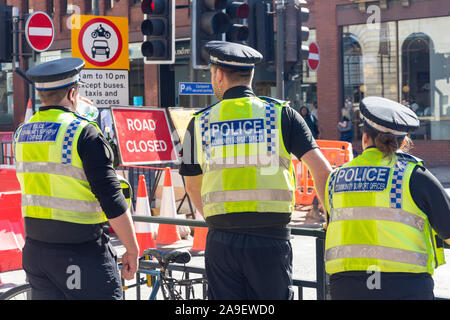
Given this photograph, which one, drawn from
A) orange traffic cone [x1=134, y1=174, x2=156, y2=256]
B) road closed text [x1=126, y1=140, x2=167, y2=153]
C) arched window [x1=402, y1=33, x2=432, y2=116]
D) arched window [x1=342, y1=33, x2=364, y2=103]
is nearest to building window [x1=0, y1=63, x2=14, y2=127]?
arched window [x1=342, y1=33, x2=364, y2=103]

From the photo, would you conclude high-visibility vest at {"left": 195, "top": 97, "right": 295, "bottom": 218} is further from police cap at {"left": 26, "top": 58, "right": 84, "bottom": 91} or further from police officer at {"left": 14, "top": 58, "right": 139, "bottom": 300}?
police cap at {"left": 26, "top": 58, "right": 84, "bottom": 91}

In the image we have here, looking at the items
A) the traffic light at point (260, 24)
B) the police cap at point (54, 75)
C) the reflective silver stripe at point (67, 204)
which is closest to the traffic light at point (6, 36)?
the traffic light at point (260, 24)

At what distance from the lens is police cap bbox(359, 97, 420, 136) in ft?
11.1

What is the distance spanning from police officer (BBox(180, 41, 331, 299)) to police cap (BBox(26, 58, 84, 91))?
676 mm

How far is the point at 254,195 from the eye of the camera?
11.8 ft

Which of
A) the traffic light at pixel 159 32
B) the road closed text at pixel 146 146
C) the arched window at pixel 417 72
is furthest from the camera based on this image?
the arched window at pixel 417 72

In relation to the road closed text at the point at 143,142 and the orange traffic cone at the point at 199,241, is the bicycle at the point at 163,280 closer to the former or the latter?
the orange traffic cone at the point at 199,241

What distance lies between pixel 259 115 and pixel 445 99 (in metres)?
19.3

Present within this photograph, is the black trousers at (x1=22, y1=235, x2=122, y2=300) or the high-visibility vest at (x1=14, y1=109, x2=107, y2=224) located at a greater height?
the high-visibility vest at (x1=14, y1=109, x2=107, y2=224)

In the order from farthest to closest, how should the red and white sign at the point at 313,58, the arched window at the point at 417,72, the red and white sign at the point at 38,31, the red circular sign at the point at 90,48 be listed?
the arched window at the point at 417,72 → the red and white sign at the point at 313,58 → the red and white sign at the point at 38,31 → the red circular sign at the point at 90,48

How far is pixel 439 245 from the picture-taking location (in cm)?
342

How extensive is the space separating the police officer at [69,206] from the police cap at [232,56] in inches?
Answer: 27.0

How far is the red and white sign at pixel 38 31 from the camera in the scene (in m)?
13.6
